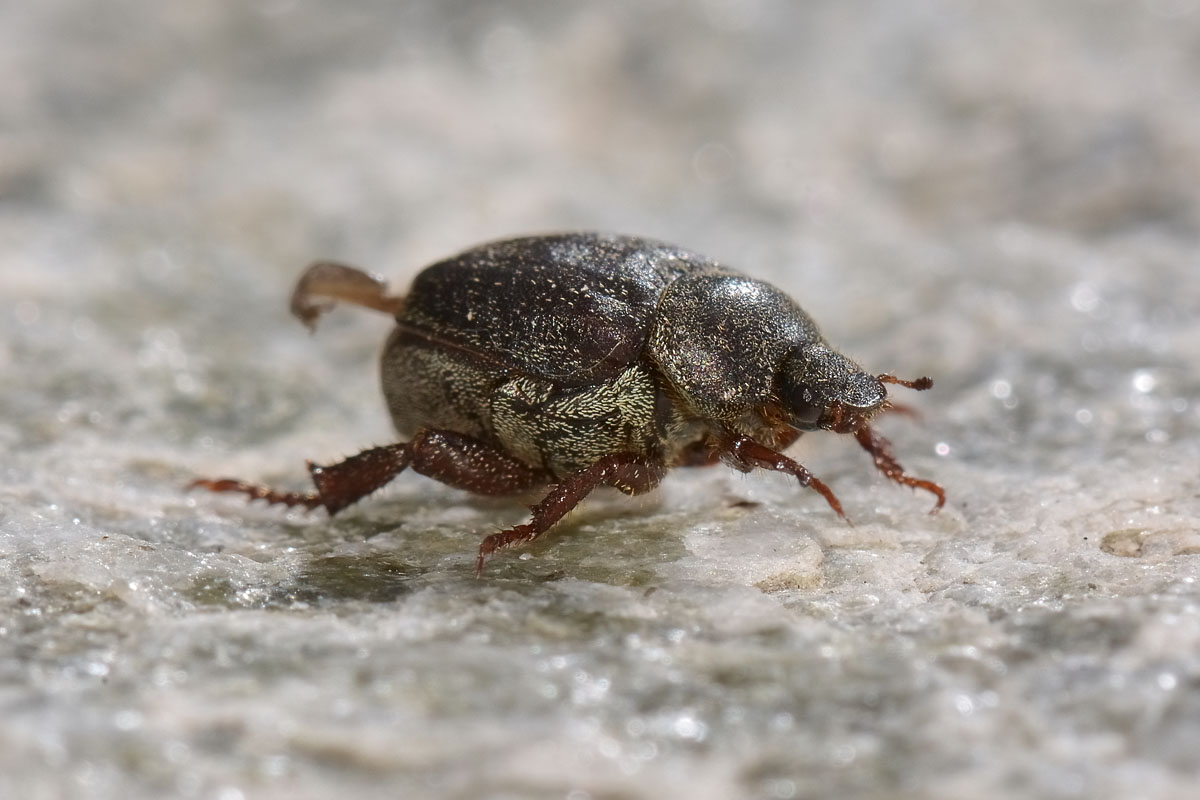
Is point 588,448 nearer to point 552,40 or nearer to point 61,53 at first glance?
point 552,40

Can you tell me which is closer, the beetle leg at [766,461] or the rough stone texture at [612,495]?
the rough stone texture at [612,495]

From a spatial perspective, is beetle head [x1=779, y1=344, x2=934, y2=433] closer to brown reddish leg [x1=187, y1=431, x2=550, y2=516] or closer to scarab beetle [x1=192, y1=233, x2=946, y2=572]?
scarab beetle [x1=192, y1=233, x2=946, y2=572]

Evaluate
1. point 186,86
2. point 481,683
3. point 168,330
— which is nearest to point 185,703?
point 481,683

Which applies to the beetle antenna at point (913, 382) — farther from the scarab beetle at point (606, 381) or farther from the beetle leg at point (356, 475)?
the beetle leg at point (356, 475)

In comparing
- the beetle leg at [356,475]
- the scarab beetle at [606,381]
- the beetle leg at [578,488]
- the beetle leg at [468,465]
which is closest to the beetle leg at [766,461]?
the scarab beetle at [606,381]

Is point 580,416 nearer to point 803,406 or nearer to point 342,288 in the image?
point 803,406

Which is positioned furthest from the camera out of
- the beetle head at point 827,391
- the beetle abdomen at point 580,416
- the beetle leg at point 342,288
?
the beetle leg at point 342,288

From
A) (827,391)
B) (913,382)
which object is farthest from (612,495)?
(913,382)
